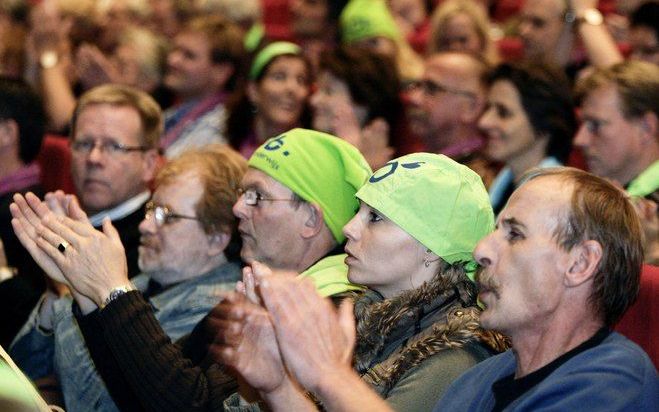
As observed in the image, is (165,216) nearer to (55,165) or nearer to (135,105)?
(135,105)

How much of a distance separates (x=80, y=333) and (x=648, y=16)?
2.75m

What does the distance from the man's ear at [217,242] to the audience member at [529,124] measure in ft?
3.77

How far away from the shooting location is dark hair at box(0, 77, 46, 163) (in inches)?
158

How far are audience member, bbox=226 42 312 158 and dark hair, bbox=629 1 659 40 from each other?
4.43 feet

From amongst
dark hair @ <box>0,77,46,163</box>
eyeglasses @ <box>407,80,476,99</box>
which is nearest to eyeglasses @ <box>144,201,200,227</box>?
→ dark hair @ <box>0,77,46,163</box>

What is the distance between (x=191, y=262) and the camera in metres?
2.92

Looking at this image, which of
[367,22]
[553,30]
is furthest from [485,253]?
[367,22]

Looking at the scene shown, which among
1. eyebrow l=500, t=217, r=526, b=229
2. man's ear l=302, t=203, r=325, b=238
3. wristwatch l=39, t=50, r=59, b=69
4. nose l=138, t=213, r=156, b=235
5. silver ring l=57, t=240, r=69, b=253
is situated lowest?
wristwatch l=39, t=50, r=59, b=69

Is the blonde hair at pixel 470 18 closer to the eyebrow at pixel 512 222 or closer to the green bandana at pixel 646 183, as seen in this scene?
the green bandana at pixel 646 183

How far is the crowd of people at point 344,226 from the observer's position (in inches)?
75.3

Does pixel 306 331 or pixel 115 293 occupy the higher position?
pixel 306 331

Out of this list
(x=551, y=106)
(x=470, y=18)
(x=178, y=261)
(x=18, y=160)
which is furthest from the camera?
(x=470, y=18)

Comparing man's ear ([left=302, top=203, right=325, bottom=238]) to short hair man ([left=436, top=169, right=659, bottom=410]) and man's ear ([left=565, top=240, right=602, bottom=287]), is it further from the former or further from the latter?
man's ear ([left=565, top=240, right=602, bottom=287])

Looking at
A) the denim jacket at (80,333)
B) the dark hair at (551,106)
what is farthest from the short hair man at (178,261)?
the dark hair at (551,106)
